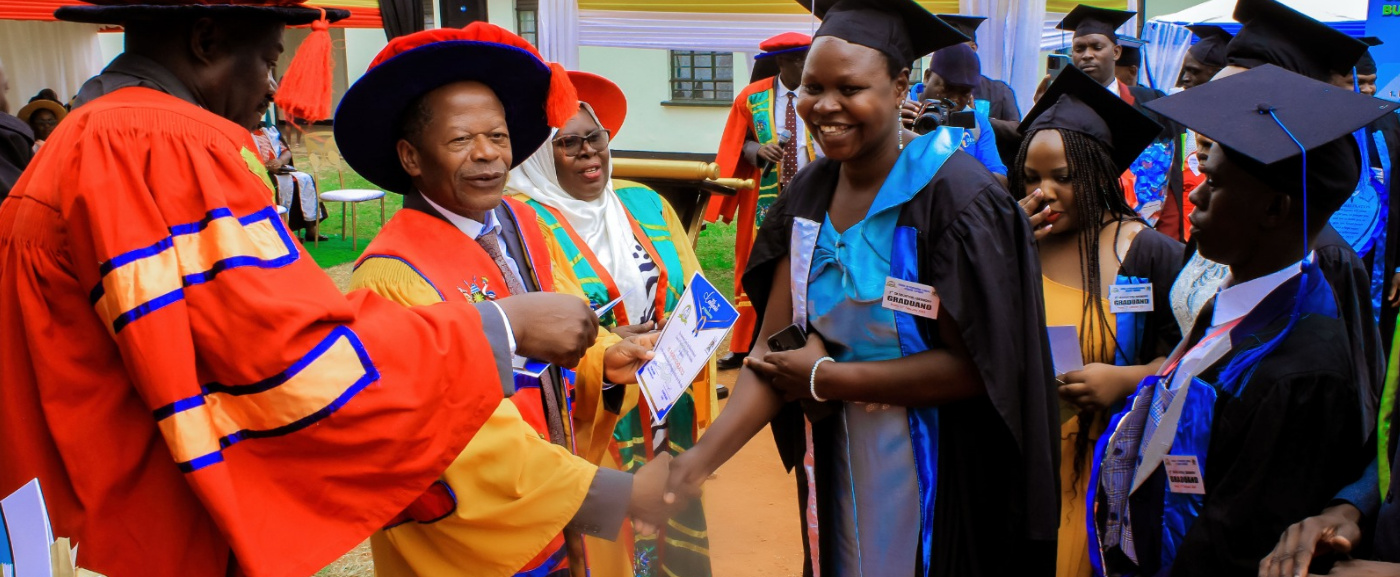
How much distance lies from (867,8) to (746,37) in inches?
211

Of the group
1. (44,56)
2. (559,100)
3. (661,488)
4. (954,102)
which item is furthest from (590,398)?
(44,56)

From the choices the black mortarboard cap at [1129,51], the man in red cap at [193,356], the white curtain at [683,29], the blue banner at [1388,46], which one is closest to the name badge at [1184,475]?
the man in red cap at [193,356]

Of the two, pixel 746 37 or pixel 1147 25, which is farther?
pixel 1147 25

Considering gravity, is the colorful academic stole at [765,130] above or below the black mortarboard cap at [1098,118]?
below

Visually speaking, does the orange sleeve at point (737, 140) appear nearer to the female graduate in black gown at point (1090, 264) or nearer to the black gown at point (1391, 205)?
the black gown at point (1391, 205)

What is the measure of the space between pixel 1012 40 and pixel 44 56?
→ 1586cm

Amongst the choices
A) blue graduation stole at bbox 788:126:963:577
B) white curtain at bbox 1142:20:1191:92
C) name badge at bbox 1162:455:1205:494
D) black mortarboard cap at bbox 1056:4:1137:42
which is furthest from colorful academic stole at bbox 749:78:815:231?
white curtain at bbox 1142:20:1191:92

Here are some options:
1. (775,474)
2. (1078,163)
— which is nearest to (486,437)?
(1078,163)

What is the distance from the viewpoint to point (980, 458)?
2566mm

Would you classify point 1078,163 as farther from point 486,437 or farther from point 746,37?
point 746,37

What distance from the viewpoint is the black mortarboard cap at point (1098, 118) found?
→ 3.46 metres

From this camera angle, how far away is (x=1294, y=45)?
394 cm

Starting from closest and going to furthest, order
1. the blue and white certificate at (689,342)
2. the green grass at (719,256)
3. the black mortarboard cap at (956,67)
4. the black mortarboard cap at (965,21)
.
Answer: the blue and white certificate at (689,342)
the black mortarboard cap at (956,67)
the black mortarboard cap at (965,21)
the green grass at (719,256)

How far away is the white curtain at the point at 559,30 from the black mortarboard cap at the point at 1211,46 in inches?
159
